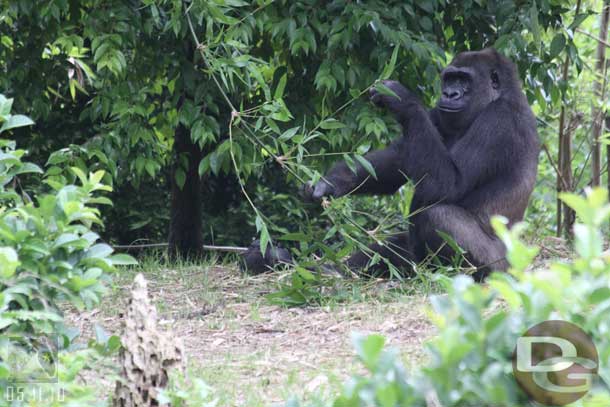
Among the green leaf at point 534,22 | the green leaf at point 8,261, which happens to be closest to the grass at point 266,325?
the green leaf at point 8,261

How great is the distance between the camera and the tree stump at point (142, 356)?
109 inches

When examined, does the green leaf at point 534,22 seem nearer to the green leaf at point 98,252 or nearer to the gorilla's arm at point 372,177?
the gorilla's arm at point 372,177

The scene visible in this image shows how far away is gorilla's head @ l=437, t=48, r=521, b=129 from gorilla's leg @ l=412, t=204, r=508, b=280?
60cm

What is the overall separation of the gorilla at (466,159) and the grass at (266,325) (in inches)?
17.5

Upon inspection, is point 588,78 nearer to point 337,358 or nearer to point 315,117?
point 315,117

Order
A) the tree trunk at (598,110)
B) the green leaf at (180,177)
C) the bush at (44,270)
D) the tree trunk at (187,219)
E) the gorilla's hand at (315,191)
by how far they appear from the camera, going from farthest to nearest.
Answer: the tree trunk at (598,110) < the tree trunk at (187,219) < the green leaf at (180,177) < the gorilla's hand at (315,191) < the bush at (44,270)

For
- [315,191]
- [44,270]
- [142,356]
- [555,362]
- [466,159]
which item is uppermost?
[466,159]

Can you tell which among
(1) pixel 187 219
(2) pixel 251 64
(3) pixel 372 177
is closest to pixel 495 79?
(3) pixel 372 177

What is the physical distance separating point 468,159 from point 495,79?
0.57m

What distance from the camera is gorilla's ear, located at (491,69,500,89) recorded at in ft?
17.6

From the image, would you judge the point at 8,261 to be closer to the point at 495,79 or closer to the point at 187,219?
the point at 495,79

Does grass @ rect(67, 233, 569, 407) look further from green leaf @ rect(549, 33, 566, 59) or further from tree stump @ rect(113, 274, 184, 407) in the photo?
green leaf @ rect(549, 33, 566, 59)

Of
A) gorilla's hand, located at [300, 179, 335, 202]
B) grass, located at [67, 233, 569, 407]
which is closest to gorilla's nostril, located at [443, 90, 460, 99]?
gorilla's hand, located at [300, 179, 335, 202]

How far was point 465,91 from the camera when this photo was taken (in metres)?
5.36
